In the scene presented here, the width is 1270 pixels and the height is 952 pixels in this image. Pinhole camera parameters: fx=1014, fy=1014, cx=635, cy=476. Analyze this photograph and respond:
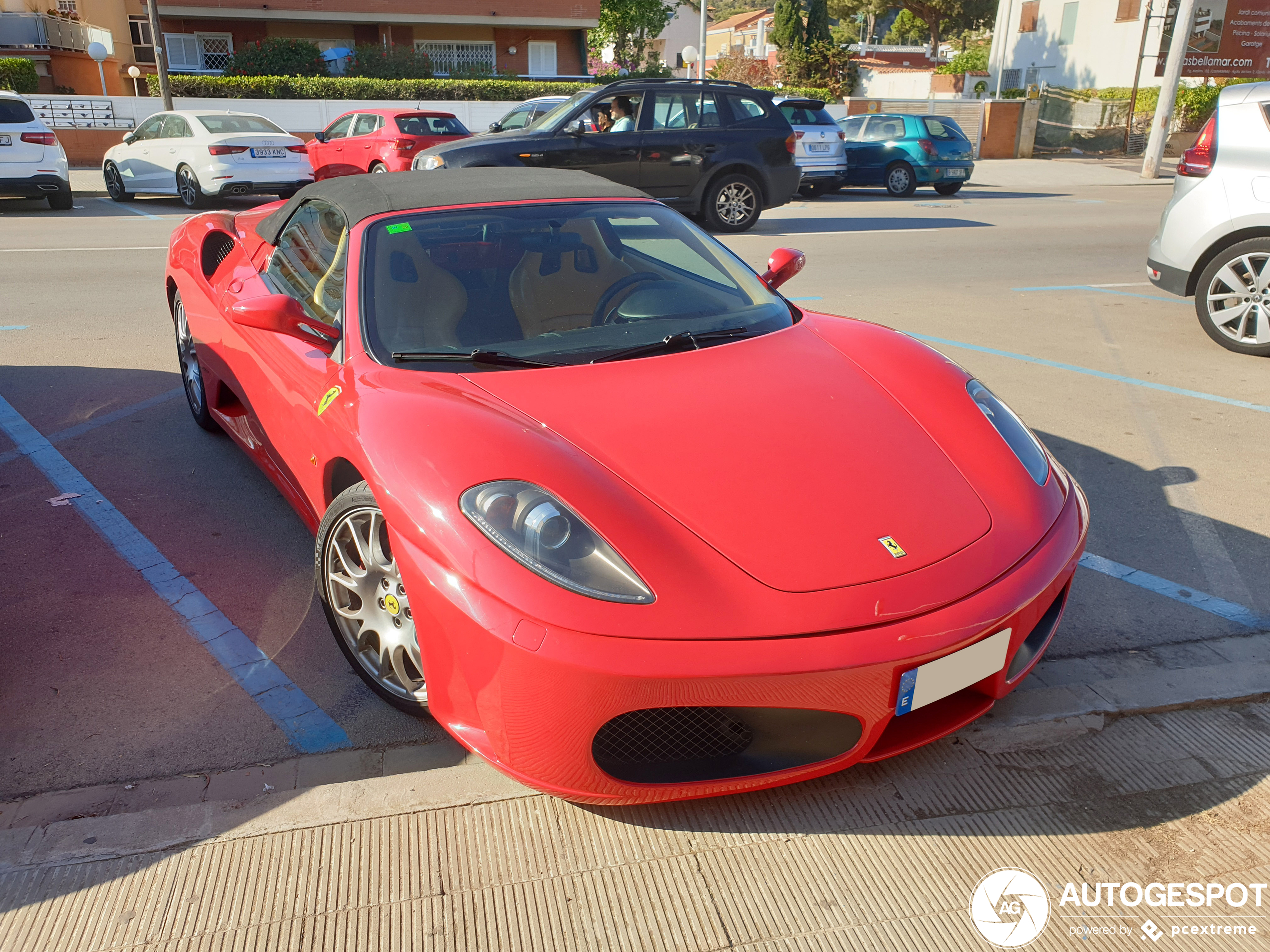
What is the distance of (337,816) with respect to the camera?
2.41 meters

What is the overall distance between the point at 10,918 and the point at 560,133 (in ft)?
36.1

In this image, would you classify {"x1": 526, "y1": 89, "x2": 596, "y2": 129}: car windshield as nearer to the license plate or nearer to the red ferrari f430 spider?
the red ferrari f430 spider

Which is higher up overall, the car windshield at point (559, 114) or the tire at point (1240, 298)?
the car windshield at point (559, 114)

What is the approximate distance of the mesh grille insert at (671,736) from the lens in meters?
2.19

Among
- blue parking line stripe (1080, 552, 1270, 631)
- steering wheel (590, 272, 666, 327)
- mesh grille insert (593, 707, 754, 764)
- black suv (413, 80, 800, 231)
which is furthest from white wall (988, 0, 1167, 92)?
mesh grille insert (593, 707, 754, 764)

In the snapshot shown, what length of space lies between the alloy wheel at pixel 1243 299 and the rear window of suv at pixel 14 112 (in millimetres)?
14142

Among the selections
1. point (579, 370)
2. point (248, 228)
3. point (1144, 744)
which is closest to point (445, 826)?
point (579, 370)

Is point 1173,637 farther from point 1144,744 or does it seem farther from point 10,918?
point 10,918

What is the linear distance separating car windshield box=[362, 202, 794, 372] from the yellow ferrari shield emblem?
109 centimetres

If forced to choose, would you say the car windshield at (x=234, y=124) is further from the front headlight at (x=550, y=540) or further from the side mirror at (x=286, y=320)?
the front headlight at (x=550, y=540)

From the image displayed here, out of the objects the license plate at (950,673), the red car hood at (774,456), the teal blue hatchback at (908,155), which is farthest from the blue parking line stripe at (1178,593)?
the teal blue hatchback at (908,155)

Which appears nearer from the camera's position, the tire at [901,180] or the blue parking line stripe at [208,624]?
the blue parking line stripe at [208,624]

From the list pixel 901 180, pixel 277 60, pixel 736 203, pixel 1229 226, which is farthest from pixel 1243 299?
pixel 277 60

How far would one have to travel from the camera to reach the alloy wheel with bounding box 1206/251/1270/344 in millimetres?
6590
